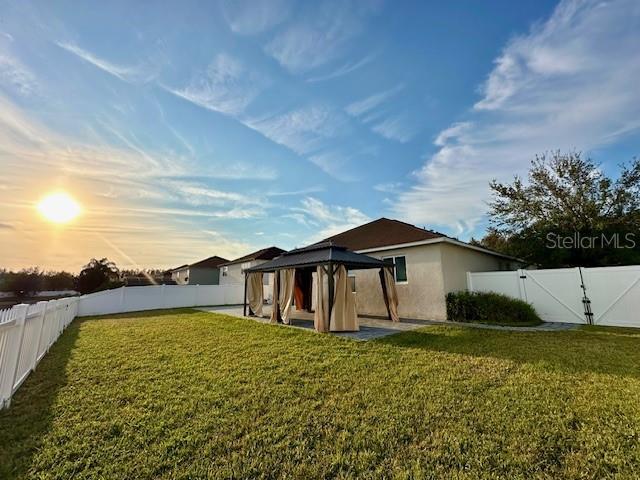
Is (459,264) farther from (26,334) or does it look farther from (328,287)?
(26,334)

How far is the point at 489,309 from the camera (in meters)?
10.2

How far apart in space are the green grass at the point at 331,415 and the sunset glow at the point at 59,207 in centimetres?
468

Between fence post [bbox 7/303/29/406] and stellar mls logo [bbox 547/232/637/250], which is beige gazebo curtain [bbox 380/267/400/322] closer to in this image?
fence post [bbox 7/303/29/406]

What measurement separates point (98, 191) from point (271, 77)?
6668mm

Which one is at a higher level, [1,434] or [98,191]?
[98,191]

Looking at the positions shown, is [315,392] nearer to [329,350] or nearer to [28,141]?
[329,350]

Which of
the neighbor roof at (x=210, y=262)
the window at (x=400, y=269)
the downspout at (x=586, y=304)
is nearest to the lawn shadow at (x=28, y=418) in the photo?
the window at (x=400, y=269)

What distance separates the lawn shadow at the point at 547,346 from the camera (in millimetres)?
4980

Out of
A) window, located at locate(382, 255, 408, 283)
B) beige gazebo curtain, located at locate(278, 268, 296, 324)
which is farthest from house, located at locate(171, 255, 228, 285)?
window, located at locate(382, 255, 408, 283)

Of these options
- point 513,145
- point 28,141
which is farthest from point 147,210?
point 513,145

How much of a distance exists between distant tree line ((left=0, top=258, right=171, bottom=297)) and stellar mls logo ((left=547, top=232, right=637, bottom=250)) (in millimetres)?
32511

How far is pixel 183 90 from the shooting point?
791 centimetres

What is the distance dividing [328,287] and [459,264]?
628 centimetres

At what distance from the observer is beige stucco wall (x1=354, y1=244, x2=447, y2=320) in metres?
10.7
